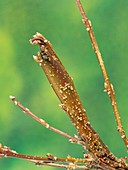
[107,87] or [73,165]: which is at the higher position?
[107,87]

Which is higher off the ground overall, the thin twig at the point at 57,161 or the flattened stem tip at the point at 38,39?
the flattened stem tip at the point at 38,39

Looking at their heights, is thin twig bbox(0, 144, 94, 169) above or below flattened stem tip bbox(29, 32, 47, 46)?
below

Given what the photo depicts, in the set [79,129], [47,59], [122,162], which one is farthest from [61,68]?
[122,162]

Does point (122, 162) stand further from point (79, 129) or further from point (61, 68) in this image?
point (61, 68)

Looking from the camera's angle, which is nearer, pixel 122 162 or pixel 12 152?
pixel 12 152

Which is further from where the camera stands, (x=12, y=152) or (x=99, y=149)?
(x=99, y=149)

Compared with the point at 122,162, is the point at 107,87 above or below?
above

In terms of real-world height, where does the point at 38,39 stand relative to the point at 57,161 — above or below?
above

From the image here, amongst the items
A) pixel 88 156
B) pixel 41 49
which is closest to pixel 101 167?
pixel 88 156

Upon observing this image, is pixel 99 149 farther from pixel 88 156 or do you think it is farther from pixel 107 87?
pixel 107 87
